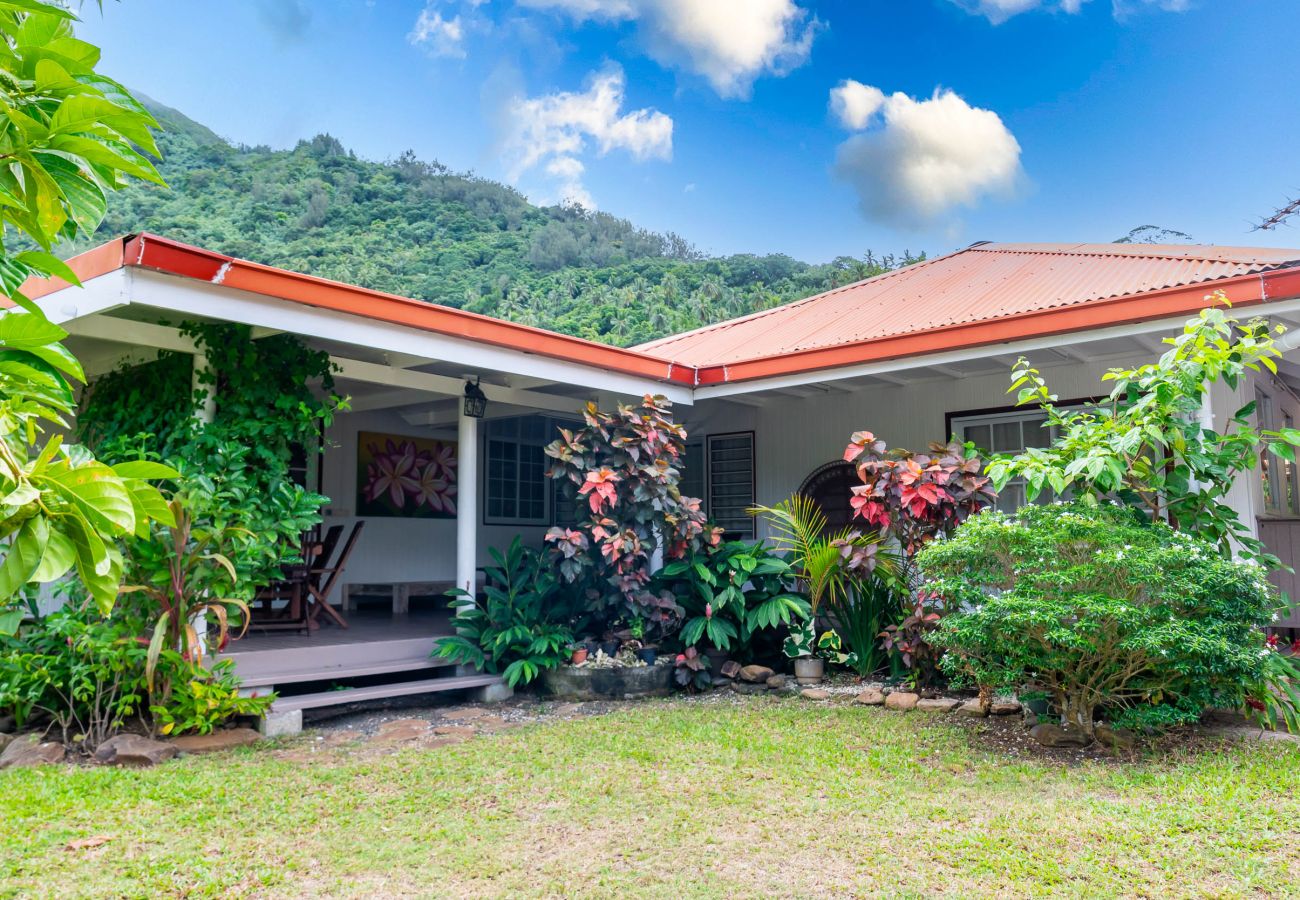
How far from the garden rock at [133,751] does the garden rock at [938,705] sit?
4.25 m

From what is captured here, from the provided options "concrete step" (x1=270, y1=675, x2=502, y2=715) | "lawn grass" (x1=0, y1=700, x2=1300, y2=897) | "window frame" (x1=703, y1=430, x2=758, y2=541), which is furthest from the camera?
"window frame" (x1=703, y1=430, x2=758, y2=541)

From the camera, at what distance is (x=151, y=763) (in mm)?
4391

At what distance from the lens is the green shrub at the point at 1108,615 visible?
13.9 ft

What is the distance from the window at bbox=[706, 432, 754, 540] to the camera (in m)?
8.83

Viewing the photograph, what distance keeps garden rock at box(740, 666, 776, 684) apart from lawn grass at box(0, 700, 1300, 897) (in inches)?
72.3

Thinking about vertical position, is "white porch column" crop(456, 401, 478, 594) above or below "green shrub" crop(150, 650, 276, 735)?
above

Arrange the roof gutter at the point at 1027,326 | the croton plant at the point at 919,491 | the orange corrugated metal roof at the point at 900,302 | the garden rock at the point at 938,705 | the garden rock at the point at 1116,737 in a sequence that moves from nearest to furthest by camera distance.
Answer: the garden rock at the point at 1116,737
the orange corrugated metal roof at the point at 900,302
the roof gutter at the point at 1027,326
the garden rock at the point at 938,705
the croton plant at the point at 919,491

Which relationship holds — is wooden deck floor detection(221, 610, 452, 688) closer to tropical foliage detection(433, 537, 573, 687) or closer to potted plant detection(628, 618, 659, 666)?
tropical foliage detection(433, 537, 573, 687)

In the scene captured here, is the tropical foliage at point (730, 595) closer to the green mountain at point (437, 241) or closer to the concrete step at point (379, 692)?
the concrete step at point (379, 692)

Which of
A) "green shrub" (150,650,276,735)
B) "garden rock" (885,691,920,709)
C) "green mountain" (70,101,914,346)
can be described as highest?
"green mountain" (70,101,914,346)

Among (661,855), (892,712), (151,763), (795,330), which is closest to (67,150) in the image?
(661,855)

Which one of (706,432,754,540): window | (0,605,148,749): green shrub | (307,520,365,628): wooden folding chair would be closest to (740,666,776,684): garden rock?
(706,432,754,540): window

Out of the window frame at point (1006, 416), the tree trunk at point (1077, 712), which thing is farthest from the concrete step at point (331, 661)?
the window frame at point (1006, 416)

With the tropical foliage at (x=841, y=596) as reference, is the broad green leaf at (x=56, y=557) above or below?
above
